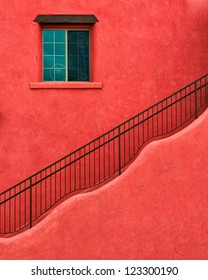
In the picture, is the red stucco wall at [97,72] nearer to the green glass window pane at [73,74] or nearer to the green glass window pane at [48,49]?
the green glass window pane at [48,49]

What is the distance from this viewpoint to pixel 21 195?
51.1ft

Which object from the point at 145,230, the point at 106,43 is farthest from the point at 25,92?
the point at 145,230

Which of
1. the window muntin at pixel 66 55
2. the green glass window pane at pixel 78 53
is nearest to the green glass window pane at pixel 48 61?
the window muntin at pixel 66 55

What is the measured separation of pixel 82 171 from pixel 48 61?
11.5 ft

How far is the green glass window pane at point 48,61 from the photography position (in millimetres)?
16453

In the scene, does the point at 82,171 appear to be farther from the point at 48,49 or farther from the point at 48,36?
the point at 48,36

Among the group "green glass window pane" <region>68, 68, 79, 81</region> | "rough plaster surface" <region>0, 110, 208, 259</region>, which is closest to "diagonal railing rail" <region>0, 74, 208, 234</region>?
"green glass window pane" <region>68, 68, 79, 81</region>

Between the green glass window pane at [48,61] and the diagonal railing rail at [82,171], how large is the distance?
2.76 metres

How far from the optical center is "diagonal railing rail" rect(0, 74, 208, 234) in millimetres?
15508

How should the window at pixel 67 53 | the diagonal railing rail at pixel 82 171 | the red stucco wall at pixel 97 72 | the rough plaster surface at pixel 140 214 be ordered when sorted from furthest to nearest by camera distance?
the window at pixel 67 53
the red stucco wall at pixel 97 72
the diagonal railing rail at pixel 82 171
the rough plaster surface at pixel 140 214

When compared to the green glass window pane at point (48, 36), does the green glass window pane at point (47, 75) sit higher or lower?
lower

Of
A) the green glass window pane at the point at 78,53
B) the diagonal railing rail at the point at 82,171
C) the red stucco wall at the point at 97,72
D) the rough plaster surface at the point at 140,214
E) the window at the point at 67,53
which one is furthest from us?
the green glass window pane at the point at 78,53

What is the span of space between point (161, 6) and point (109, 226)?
7.01m

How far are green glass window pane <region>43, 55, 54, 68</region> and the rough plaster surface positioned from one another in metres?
4.97
